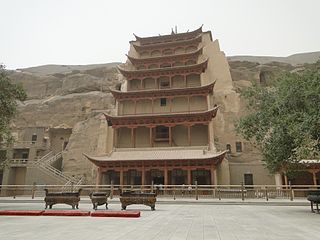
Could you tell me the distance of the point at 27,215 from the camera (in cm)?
1026

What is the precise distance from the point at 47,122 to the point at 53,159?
943 cm

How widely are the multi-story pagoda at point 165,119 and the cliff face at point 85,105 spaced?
3.55 m

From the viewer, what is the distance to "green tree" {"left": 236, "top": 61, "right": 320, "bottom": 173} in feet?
36.0

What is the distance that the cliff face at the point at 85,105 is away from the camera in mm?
33094

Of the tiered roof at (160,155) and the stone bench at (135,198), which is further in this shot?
the tiered roof at (160,155)

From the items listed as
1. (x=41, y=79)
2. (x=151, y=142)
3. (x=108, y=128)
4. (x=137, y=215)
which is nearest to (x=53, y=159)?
(x=108, y=128)

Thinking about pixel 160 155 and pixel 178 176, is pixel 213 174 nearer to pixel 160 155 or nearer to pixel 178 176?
pixel 178 176

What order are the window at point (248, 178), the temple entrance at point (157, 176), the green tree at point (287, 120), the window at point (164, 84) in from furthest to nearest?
Result: the window at point (164, 84) < the temple entrance at point (157, 176) < the window at point (248, 178) < the green tree at point (287, 120)

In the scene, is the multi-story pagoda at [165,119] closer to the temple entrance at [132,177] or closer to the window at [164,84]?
the window at [164,84]

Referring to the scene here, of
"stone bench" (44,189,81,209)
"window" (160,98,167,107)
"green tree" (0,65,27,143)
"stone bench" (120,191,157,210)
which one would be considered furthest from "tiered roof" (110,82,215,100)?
"stone bench" (44,189,81,209)

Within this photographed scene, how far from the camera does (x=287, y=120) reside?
1158cm

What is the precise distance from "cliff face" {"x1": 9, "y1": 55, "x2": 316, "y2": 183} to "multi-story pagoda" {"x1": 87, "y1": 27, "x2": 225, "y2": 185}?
3.55 metres

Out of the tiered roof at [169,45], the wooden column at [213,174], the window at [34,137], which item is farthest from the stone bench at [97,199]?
the tiered roof at [169,45]

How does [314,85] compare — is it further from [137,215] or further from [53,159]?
[53,159]
